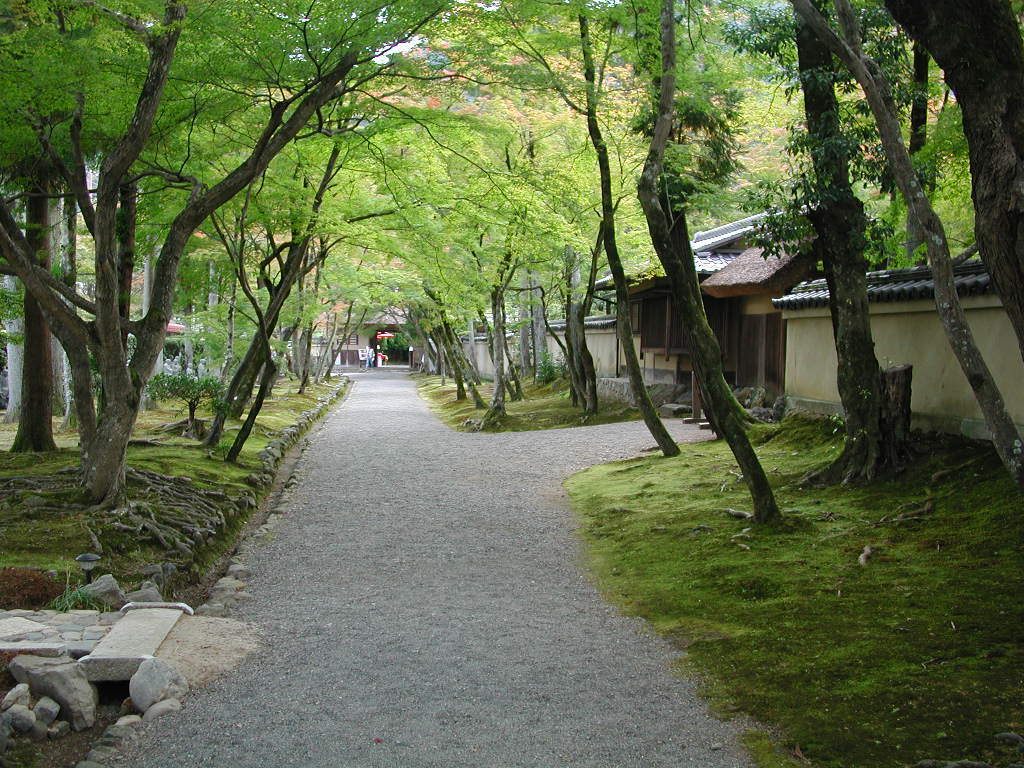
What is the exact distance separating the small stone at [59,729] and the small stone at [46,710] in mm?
31

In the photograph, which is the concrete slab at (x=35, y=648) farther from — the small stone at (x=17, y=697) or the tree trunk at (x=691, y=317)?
the tree trunk at (x=691, y=317)

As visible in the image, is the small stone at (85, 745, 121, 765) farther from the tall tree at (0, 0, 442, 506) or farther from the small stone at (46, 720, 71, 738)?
the tall tree at (0, 0, 442, 506)

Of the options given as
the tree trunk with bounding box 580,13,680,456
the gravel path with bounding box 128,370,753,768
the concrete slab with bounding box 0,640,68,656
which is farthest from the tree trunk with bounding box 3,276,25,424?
the concrete slab with bounding box 0,640,68,656

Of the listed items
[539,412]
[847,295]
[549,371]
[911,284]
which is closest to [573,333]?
[539,412]

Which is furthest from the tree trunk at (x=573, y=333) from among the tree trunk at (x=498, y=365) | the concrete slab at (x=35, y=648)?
the concrete slab at (x=35, y=648)

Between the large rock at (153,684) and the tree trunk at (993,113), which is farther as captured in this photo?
the large rock at (153,684)

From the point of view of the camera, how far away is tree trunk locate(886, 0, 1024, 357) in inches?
168

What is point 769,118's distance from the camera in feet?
49.3

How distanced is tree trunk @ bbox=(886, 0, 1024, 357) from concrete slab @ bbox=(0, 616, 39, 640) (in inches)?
224

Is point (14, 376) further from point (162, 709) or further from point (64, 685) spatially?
point (162, 709)

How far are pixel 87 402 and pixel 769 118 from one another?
37.8 feet

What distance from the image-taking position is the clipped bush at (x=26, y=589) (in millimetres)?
6070

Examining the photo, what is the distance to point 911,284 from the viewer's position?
9852mm

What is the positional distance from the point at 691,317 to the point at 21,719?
661cm
